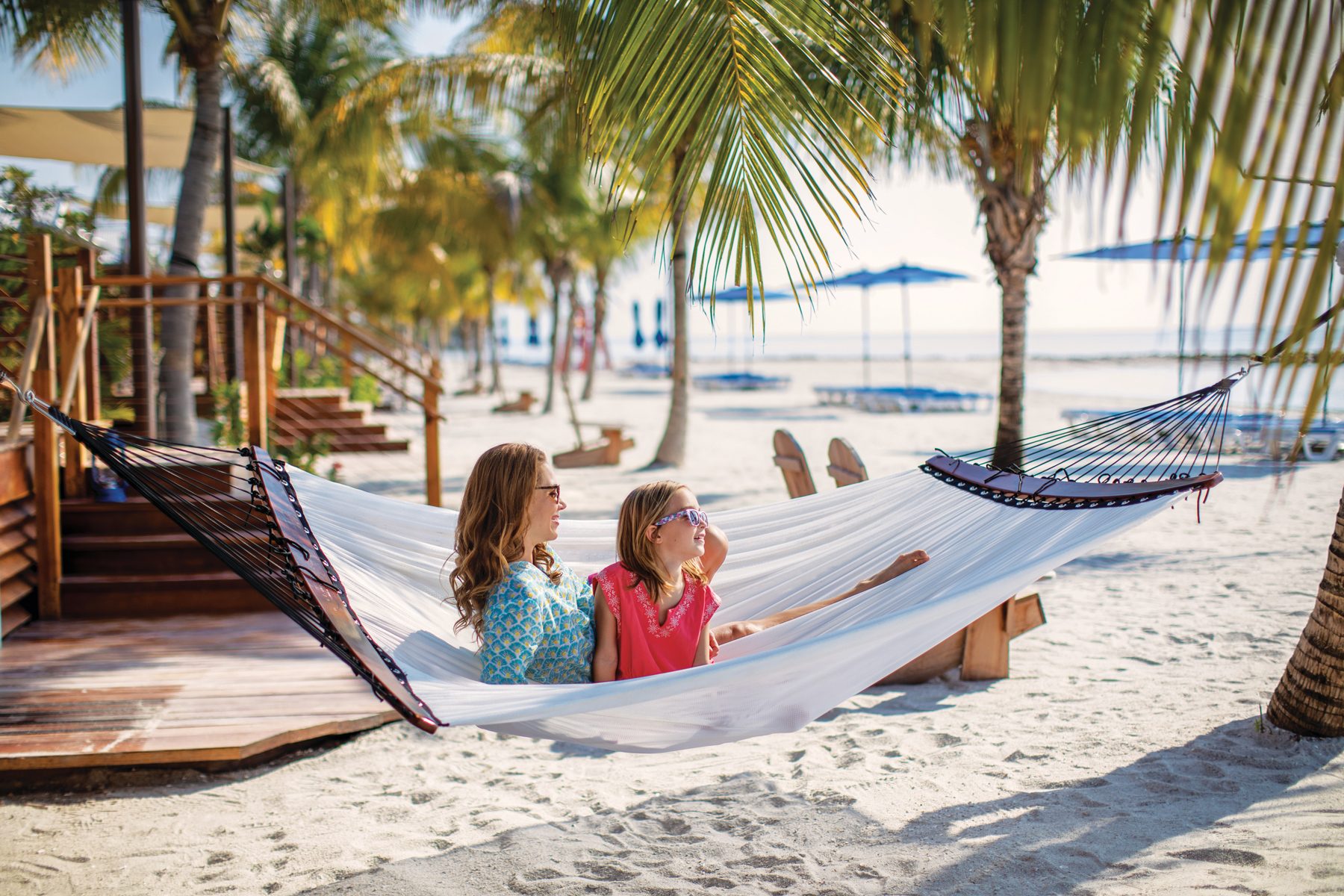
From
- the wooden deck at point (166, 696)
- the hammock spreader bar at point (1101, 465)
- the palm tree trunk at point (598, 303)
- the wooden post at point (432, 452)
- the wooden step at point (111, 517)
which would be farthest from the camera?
the palm tree trunk at point (598, 303)

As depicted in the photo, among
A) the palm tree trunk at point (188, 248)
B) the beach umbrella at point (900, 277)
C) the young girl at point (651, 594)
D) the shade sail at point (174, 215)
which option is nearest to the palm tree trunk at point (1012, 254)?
the young girl at point (651, 594)

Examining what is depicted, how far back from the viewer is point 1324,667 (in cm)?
252

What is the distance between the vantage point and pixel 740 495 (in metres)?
7.07

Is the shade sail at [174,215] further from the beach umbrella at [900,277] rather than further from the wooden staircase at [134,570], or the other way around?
the beach umbrella at [900,277]

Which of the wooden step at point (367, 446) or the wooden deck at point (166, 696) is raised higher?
the wooden step at point (367, 446)

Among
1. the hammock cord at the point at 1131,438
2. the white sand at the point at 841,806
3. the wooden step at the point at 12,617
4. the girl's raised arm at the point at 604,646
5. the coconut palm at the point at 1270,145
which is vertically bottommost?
the white sand at the point at 841,806

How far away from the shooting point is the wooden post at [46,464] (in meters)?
3.85

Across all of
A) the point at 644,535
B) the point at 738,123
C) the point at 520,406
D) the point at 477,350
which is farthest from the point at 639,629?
the point at 477,350

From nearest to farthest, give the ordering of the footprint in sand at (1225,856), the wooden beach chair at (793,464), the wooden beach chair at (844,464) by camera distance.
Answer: the footprint in sand at (1225,856), the wooden beach chair at (844,464), the wooden beach chair at (793,464)

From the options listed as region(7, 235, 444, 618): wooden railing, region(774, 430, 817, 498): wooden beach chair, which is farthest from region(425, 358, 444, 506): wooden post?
region(774, 430, 817, 498): wooden beach chair

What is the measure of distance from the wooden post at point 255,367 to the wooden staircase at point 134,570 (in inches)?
20.9

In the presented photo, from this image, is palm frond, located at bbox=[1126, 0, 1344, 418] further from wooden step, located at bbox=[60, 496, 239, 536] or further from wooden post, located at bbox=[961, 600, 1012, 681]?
wooden step, located at bbox=[60, 496, 239, 536]

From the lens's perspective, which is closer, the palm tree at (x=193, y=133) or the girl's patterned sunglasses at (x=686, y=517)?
the girl's patterned sunglasses at (x=686, y=517)

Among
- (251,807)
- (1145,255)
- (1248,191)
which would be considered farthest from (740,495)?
(1145,255)
